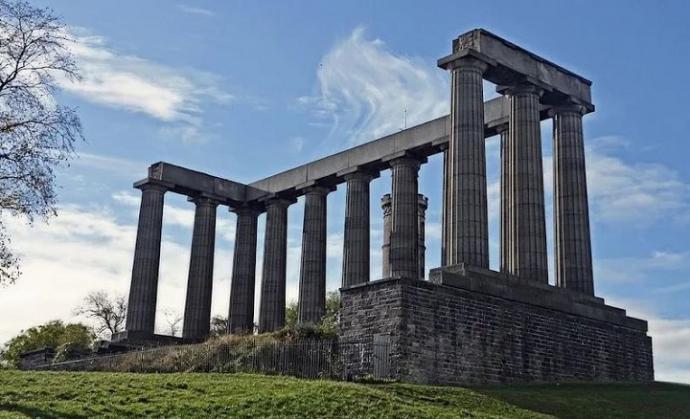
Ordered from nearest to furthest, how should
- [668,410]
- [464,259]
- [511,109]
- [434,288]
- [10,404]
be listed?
[10,404] → [668,410] → [434,288] → [464,259] → [511,109]

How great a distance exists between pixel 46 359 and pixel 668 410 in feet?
127

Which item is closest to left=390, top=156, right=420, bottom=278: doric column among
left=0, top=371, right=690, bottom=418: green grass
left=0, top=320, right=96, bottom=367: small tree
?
left=0, top=371, right=690, bottom=418: green grass

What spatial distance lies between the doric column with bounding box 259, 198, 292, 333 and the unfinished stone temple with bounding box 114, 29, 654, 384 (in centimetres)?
10

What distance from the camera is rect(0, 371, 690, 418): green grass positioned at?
29219 millimetres

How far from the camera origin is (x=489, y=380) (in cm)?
4238

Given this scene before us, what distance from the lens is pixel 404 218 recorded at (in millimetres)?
59062

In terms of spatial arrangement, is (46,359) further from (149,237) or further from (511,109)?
(511,109)

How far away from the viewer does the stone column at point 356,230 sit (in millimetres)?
61938

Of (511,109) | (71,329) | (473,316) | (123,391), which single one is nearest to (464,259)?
(473,316)

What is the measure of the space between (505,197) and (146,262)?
2692cm

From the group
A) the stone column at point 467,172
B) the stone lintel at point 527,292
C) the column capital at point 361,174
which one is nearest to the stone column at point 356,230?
the column capital at point 361,174

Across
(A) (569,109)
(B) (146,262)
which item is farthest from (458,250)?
(B) (146,262)

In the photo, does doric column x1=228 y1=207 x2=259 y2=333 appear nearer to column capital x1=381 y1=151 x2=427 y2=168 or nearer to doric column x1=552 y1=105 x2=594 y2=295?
column capital x1=381 y1=151 x2=427 y2=168

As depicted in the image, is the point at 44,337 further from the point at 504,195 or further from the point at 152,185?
the point at 504,195
